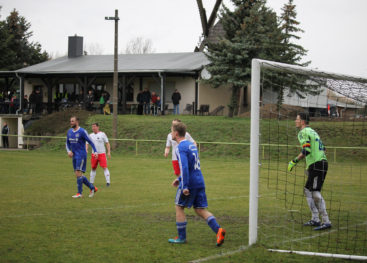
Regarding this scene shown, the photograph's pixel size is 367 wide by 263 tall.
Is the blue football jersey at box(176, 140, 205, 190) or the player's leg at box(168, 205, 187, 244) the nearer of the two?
the blue football jersey at box(176, 140, 205, 190)

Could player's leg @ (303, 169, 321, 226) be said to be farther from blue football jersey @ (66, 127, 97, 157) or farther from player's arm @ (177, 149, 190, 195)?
blue football jersey @ (66, 127, 97, 157)

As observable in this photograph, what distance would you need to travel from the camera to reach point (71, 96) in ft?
142

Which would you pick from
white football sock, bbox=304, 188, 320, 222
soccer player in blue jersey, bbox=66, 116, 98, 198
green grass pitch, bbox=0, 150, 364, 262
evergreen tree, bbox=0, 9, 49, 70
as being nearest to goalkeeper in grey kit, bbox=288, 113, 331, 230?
white football sock, bbox=304, 188, 320, 222

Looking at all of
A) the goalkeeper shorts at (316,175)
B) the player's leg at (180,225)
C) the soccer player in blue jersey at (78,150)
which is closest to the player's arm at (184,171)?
the player's leg at (180,225)

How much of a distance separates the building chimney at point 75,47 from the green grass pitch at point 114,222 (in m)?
33.4

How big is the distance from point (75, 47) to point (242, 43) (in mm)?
22690

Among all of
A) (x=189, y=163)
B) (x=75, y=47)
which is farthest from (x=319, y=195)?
(x=75, y=47)

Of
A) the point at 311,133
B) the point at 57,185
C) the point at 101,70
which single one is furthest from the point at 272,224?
the point at 101,70

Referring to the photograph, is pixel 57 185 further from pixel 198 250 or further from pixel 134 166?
pixel 198 250

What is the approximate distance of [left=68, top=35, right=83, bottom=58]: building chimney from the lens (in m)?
49.2

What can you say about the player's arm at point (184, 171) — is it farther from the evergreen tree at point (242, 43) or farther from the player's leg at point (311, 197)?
the evergreen tree at point (242, 43)

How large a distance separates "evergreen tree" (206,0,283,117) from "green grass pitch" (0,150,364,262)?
16.0 metres

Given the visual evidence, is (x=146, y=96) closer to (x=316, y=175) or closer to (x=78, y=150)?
(x=78, y=150)

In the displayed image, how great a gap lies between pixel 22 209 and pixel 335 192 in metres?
8.54
